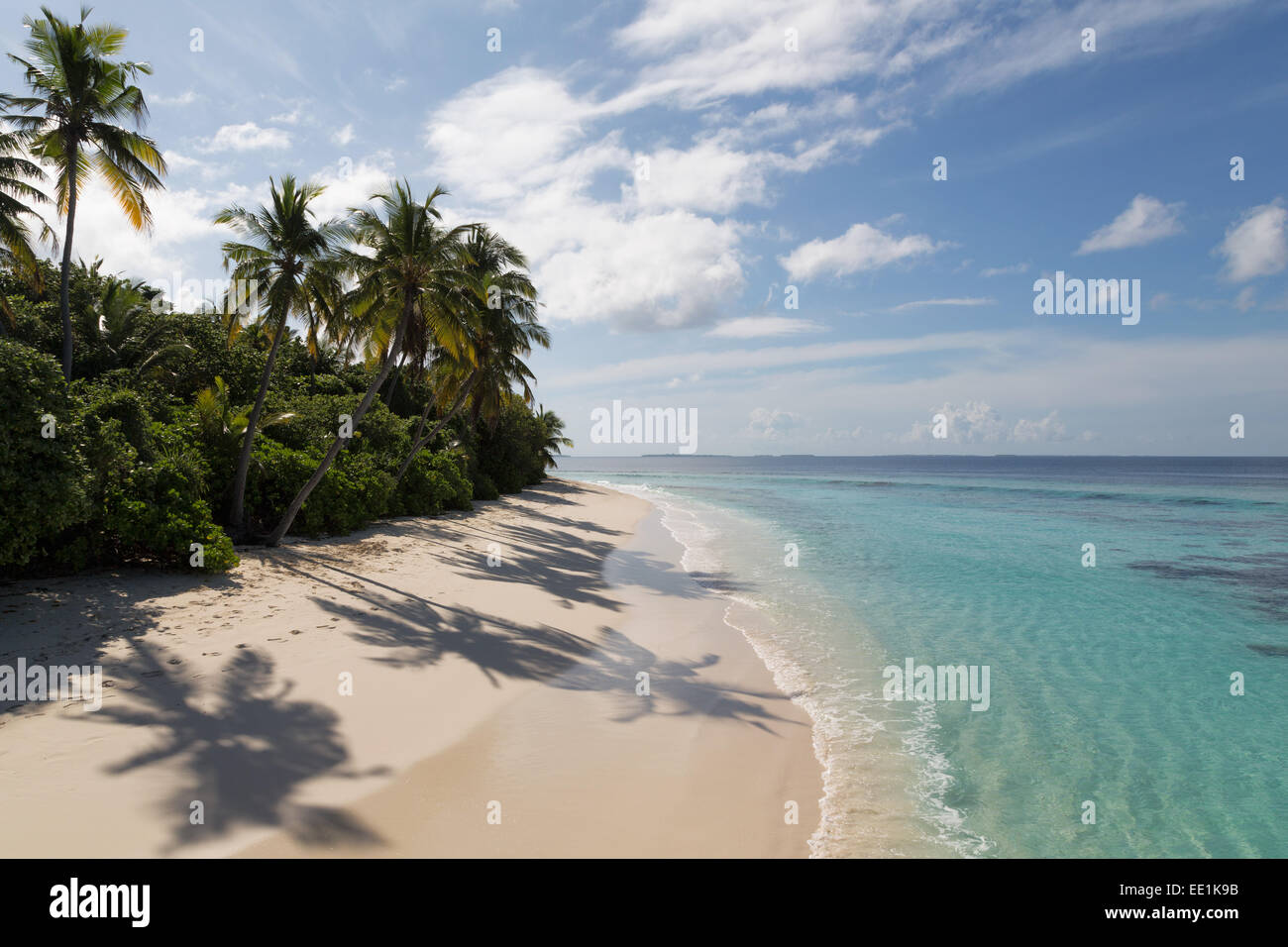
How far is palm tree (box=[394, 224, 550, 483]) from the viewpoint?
21.6m

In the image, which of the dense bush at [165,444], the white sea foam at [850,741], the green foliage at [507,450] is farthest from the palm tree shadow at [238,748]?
the green foliage at [507,450]

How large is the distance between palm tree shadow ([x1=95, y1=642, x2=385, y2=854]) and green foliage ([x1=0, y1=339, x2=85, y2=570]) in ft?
7.15

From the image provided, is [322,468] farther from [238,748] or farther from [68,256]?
[238,748]

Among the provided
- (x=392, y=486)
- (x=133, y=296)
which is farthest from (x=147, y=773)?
(x=133, y=296)

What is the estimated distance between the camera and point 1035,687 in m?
8.62

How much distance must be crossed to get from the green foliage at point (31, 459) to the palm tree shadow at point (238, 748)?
218 centimetres

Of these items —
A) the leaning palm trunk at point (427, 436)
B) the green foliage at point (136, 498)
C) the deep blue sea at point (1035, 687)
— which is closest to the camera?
the deep blue sea at point (1035, 687)

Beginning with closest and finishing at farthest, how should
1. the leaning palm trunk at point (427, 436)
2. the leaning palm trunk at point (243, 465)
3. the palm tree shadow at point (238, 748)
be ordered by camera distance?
the palm tree shadow at point (238, 748) → the leaning palm trunk at point (243, 465) → the leaning palm trunk at point (427, 436)

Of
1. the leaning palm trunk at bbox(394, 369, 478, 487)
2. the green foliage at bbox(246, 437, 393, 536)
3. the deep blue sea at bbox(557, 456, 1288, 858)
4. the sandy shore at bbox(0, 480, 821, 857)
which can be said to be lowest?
the deep blue sea at bbox(557, 456, 1288, 858)

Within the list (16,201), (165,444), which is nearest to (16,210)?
(16,201)

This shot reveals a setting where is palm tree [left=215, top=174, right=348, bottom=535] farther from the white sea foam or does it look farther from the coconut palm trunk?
the white sea foam

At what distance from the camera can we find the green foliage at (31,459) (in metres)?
7.16

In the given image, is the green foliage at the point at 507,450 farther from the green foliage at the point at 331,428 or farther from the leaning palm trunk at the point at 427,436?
the green foliage at the point at 331,428

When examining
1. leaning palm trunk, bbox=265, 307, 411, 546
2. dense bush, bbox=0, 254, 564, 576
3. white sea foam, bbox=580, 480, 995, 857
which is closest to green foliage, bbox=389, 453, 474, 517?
dense bush, bbox=0, 254, 564, 576
